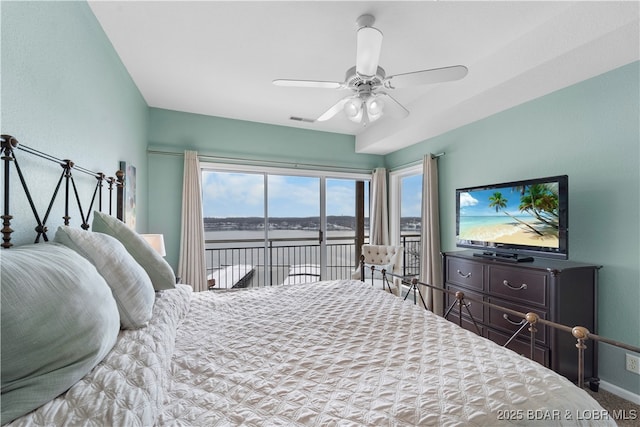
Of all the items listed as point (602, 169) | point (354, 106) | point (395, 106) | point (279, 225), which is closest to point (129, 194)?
point (279, 225)

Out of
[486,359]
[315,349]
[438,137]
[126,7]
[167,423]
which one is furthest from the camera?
[438,137]

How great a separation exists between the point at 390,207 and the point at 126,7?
3.97m

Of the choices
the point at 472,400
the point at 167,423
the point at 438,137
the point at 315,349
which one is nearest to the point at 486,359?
the point at 472,400

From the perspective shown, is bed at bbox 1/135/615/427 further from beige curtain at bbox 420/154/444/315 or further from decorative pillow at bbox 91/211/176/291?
beige curtain at bbox 420/154/444/315

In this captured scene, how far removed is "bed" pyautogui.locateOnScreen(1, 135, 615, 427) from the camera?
0.65m

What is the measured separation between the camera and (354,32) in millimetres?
2092

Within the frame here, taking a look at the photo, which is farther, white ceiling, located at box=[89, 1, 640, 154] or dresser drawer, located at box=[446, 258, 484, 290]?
dresser drawer, located at box=[446, 258, 484, 290]

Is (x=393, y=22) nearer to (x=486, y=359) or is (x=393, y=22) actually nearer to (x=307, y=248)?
(x=486, y=359)

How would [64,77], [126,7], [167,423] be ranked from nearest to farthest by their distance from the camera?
[167,423], [64,77], [126,7]

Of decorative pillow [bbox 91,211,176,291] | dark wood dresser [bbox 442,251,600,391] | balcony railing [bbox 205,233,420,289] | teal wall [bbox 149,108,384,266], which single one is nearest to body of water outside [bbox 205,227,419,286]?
balcony railing [bbox 205,233,420,289]

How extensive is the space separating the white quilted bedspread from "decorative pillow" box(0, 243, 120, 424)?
0.28m

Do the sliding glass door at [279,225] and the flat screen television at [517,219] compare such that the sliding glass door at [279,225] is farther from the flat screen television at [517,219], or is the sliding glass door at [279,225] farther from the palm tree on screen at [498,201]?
the palm tree on screen at [498,201]

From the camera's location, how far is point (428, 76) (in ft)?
6.15

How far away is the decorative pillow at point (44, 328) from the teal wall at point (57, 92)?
0.66 metres
